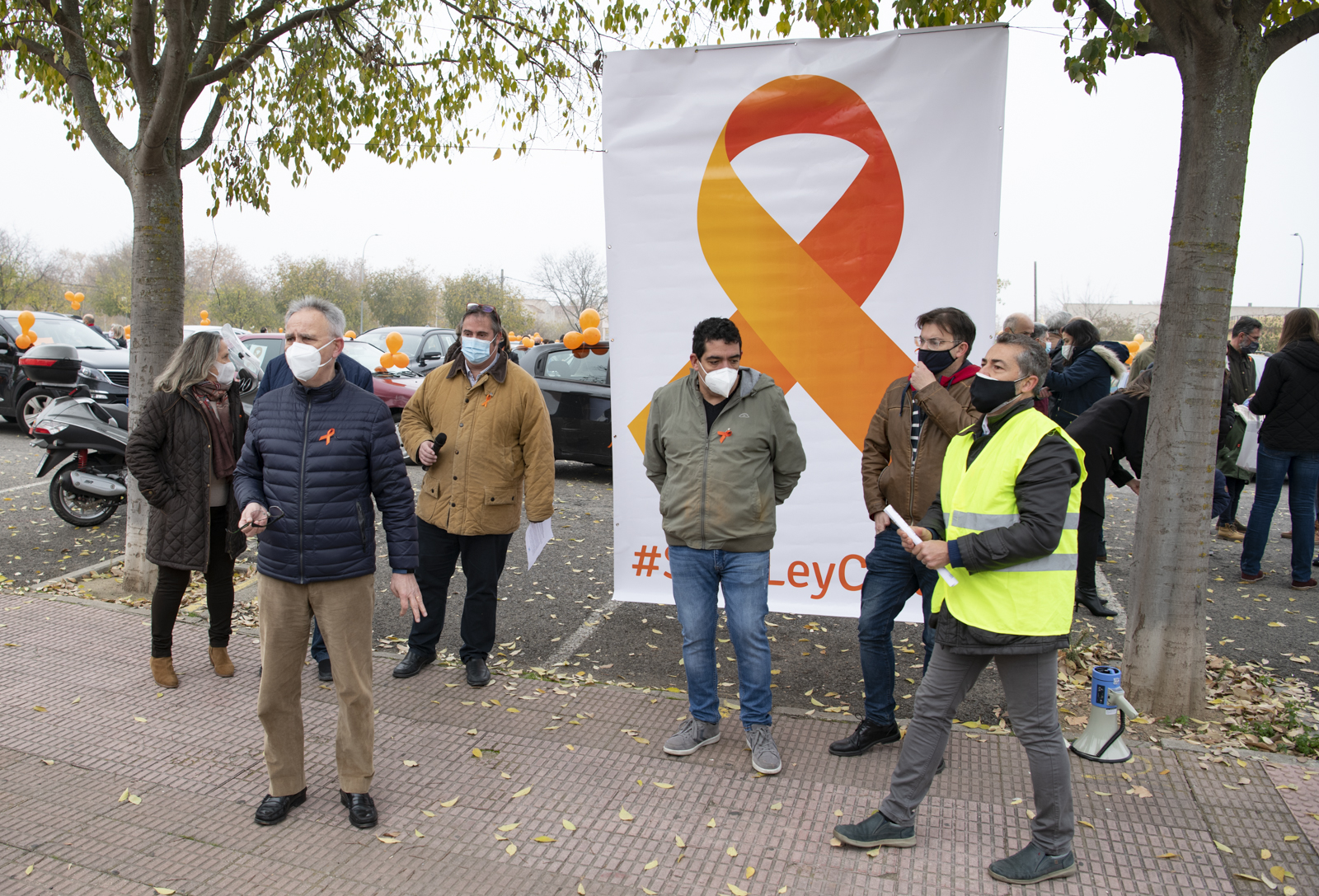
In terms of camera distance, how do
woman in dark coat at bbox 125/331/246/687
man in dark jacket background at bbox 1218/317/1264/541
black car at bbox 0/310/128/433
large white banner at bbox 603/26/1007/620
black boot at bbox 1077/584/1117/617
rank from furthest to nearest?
black car at bbox 0/310/128/433 → man in dark jacket background at bbox 1218/317/1264/541 → black boot at bbox 1077/584/1117/617 → large white banner at bbox 603/26/1007/620 → woman in dark coat at bbox 125/331/246/687

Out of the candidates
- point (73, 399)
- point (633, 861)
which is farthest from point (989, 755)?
point (73, 399)

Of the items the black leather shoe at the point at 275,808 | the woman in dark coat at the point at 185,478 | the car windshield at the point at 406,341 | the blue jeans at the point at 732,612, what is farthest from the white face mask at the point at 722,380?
the car windshield at the point at 406,341

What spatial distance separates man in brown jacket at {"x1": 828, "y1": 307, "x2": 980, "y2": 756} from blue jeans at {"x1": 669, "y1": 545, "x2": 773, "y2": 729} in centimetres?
42

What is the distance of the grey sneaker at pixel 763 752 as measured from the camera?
3.67 meters

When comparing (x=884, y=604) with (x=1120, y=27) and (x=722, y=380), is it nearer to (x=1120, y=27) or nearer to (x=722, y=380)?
(x=722, y=380)

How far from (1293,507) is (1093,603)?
6.70 ft

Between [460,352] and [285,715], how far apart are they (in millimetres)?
1975

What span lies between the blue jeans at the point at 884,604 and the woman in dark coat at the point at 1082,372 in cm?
353

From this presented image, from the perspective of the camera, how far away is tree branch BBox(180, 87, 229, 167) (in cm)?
605

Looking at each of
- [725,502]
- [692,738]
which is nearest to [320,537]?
[725,502]

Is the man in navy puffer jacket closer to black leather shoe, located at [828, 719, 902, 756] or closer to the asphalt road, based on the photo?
the asphalt road

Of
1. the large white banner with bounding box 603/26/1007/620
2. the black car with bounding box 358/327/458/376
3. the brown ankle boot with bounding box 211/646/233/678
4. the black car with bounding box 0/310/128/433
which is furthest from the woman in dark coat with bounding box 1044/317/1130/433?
the black car with bounding box 0/310/128/433

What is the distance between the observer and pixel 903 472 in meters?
3.74

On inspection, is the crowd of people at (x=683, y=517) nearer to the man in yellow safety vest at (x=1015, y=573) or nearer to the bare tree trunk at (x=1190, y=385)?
the man in yellow safety vest at (x=1015, y=573)
